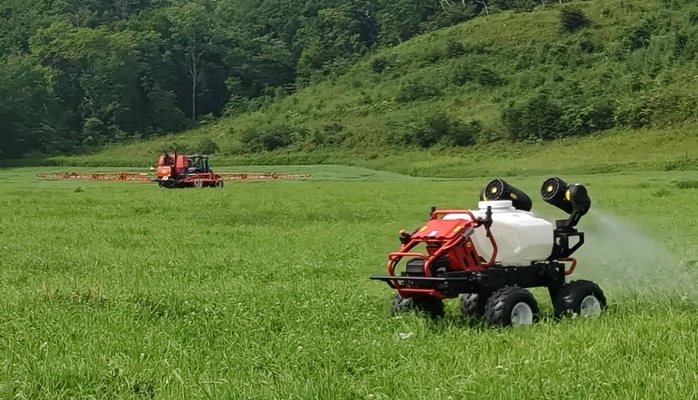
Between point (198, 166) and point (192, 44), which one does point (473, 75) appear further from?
point (192, 44)

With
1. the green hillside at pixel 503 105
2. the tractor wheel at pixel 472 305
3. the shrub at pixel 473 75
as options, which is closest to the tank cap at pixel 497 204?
the tractor wheel at pixel 472 305

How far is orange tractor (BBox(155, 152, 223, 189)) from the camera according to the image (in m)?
45.9

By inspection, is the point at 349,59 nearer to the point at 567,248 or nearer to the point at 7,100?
the point at 7,100

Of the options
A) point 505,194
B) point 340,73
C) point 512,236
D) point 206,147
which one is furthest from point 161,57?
point 512,236

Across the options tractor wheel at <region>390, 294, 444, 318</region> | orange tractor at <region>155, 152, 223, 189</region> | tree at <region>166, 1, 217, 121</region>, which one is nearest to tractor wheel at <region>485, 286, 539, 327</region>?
tractor wheel at <region>390, 294, 444, 318</region>

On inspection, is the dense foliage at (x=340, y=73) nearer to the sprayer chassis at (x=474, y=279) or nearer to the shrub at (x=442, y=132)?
the shrub at (x=442, y=132)

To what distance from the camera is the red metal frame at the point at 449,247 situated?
8.44 meters

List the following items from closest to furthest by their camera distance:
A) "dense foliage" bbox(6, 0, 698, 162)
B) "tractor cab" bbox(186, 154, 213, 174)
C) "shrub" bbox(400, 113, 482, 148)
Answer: "tractor cab" bbox(186, 154, 213, 174) → "shrub" bbox(400, 113, 482, 148) → "dense foliage" bbox(6, 0, 698, 162)

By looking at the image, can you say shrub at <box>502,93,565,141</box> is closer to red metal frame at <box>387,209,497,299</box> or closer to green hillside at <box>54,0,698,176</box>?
green hillside at <box>54,0,698,176</box>

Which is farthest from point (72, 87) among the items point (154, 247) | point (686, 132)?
point (154, 247)

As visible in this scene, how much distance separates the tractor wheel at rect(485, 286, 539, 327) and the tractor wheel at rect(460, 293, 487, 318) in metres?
→ 0.36

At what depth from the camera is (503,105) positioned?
236ft

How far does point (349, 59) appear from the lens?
355ft

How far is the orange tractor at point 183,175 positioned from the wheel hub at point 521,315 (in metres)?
37.5
